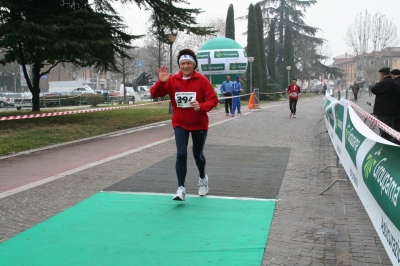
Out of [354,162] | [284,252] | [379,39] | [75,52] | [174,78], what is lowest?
[284,252]

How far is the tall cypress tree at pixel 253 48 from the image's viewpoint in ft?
157

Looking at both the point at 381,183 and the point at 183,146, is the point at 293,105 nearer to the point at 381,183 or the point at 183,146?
the point at 183,146

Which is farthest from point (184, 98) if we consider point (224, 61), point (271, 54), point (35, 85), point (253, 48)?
point (271, 54)

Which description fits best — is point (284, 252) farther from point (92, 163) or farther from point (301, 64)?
point (301, 64)

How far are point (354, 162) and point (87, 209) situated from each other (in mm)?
3304

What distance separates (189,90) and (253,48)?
142ft

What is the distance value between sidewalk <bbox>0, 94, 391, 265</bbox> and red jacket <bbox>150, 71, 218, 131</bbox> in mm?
1319

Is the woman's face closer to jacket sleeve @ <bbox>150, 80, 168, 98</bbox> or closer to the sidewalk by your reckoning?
jacket sleeve @ <bbox>150, 80, 168, 98</bbox>

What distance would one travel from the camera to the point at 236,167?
9.54 m

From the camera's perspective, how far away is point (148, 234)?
5.44 m

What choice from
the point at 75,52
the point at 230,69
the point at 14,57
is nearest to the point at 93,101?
the point at 230,69

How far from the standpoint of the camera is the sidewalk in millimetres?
4895

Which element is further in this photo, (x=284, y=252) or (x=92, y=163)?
(x=92, y=163)

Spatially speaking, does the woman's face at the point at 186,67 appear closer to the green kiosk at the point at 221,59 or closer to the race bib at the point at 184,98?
the race bib at the point at 184,98
